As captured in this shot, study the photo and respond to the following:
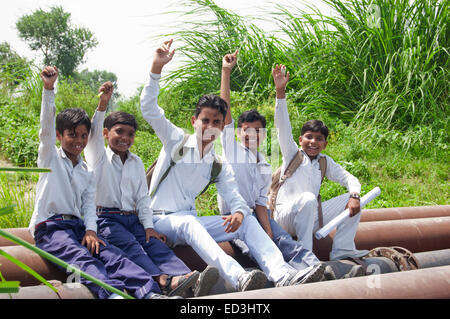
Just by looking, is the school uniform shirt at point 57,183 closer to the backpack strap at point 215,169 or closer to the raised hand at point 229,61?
the backpack strap at point 215,169

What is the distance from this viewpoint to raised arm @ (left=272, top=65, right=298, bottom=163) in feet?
10.9

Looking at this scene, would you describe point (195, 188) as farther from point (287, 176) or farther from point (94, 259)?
point (94, 259)

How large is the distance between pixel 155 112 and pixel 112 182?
48cm

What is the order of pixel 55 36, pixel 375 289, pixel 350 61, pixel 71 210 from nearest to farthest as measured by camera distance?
pixel 375 289 → pixel 71 210 → pixel 350 61 → pixel 55 36

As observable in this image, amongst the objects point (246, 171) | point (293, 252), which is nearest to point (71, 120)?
point (246, 171)

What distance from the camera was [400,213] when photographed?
14.2ft

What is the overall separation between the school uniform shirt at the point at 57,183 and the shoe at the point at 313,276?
109cm

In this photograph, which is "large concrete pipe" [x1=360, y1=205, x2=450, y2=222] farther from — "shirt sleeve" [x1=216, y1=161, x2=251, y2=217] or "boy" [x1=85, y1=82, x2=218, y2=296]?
"boy" [x1=85, y1=82, x2=218, y2=296]

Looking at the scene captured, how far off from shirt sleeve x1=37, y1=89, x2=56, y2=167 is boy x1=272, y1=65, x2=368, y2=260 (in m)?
1.48

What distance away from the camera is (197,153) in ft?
10.1

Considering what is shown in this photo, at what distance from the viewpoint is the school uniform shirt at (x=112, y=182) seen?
280 centimetres

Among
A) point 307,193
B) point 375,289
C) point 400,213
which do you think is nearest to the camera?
point 375,289

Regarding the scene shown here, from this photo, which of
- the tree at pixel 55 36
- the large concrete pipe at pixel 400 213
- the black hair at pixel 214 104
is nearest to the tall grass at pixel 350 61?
the large concrete pipe at pixel 400 213
